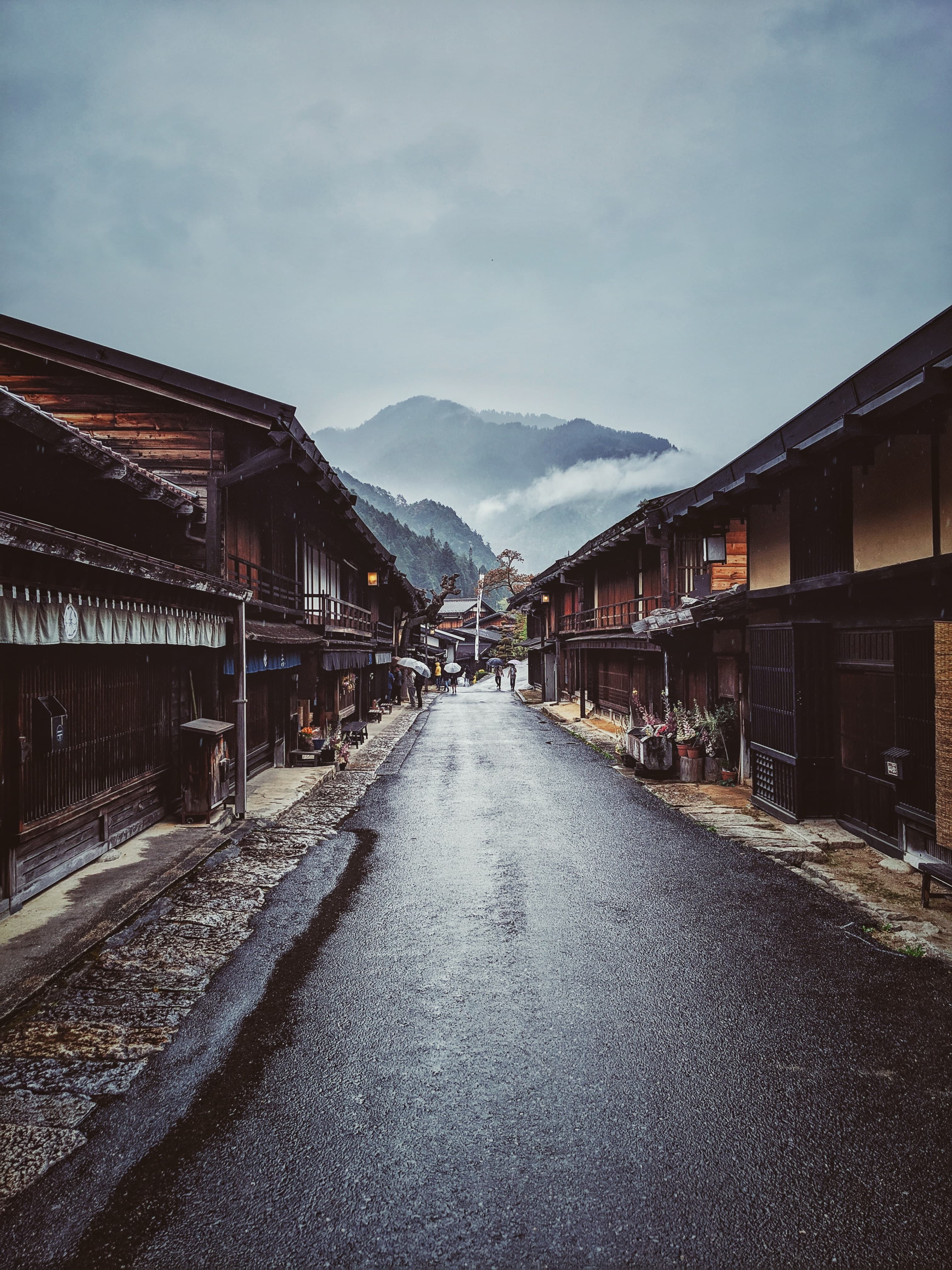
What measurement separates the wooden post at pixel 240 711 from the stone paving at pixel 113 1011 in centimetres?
214

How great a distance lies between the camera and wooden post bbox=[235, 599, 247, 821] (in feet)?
36.3

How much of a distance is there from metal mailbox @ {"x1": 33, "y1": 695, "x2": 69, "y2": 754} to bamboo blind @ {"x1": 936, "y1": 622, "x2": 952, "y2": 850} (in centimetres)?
1007

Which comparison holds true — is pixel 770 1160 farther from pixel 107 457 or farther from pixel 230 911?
pixel 107 457

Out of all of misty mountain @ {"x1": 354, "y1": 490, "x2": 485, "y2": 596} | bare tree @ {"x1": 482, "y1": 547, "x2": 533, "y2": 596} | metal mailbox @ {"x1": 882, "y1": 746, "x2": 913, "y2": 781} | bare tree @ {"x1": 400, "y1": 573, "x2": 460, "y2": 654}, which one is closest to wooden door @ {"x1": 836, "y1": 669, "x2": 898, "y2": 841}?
metal mailbox @ {"x1": 882, "y1": 746, "x2": 913, "y2": 781}

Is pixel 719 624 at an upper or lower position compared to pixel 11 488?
lower

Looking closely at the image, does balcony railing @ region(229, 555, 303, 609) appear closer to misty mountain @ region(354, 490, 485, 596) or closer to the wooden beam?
the wooden beam

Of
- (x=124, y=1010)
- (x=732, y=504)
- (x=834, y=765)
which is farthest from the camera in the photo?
(x=732, y=504)

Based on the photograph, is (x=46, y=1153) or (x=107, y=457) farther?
(x=107, y=457)

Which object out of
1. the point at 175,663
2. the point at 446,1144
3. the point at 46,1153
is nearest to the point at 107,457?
the point at 175,663

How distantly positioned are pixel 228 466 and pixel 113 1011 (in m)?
10.6

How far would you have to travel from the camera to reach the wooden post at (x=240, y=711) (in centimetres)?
1106

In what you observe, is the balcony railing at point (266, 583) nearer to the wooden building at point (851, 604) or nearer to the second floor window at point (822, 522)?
the wooden building at point (851, 604)

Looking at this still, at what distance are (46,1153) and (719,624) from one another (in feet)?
44.2

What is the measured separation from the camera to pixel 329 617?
2033cm
